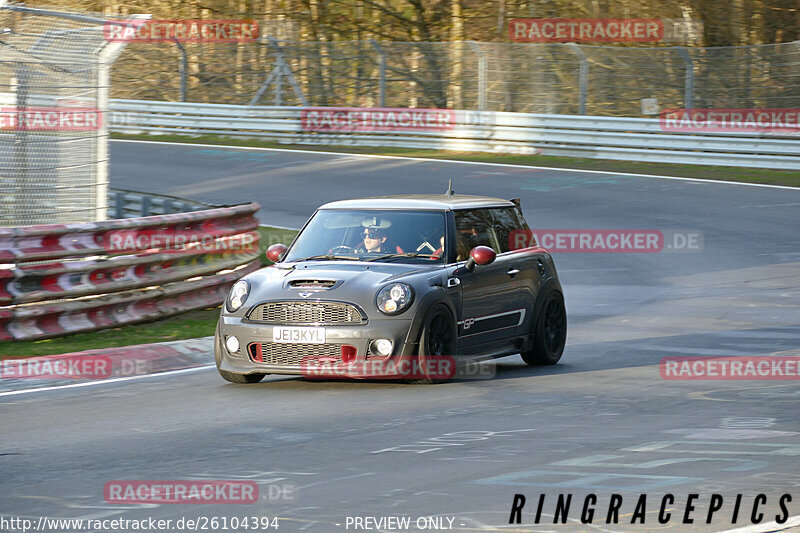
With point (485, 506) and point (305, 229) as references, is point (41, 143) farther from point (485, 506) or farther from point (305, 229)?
point (485, 506)

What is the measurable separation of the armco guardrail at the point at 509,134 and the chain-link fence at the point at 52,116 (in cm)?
1765

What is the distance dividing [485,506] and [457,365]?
4.20 m

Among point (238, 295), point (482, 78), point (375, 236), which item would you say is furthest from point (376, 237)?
point (482, 78)

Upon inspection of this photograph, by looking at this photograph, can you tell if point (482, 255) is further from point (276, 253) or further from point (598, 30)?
point (598, 30)

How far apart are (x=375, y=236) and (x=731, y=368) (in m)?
3.29

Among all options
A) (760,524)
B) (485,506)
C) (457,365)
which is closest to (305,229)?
(457,365)

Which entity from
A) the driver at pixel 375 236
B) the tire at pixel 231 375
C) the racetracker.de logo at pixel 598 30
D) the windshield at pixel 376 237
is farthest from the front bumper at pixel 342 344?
the racetracker.de logo at pixel 598 30

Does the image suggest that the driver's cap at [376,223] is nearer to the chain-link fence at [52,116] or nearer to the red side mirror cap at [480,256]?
the red side mirror cap at [480,256]

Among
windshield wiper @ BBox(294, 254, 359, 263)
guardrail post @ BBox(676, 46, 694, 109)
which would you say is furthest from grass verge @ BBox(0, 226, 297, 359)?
guardrail post @ BBox(676, 46, 694, 109)

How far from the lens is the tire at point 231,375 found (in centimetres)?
1011

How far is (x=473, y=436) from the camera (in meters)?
8.05

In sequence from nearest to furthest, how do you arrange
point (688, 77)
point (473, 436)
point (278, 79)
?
1. point (473, 436)
2. point (688, 77)
3. point (278, 79)

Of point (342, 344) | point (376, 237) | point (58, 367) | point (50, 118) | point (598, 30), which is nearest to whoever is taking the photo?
point (342, 344)

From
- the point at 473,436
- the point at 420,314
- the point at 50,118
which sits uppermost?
the point at 50,118
